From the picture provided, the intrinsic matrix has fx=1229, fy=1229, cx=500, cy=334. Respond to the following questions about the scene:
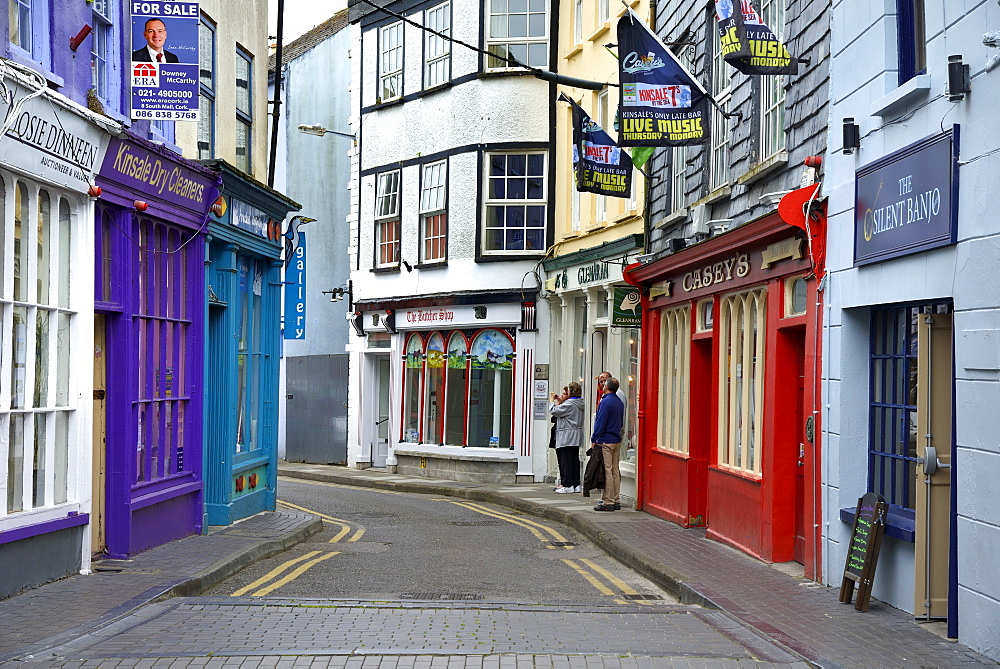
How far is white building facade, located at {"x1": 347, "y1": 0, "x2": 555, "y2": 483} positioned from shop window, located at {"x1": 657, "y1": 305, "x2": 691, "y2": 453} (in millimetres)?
6764

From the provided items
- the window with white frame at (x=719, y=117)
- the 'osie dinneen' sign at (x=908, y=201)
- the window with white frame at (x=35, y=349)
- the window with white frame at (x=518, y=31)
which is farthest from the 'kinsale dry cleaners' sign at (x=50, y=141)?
the window with white frame at (x=518, y=31)

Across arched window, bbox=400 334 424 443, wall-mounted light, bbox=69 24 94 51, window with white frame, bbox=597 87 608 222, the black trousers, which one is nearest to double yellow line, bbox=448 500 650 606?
the black trousers

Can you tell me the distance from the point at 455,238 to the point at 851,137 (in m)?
15.0

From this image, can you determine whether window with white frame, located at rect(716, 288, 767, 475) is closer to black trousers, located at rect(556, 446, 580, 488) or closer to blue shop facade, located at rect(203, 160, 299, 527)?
blue shop facade, located at rect(203, 160, 299, 527)

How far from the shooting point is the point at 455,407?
25000 mm

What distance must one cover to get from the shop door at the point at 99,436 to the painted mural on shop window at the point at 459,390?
1277 cm

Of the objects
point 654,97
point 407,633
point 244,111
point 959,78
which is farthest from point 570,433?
point 959,78

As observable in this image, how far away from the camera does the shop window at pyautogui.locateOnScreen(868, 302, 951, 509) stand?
372 inches

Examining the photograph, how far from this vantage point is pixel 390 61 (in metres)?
26.7

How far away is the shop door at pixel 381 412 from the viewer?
27.5m

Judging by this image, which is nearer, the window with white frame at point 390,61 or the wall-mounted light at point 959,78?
the wall-mounted light at point 959,78

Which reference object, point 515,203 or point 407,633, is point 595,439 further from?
point 407,633

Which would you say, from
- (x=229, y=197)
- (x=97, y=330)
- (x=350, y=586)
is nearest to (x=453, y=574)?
(x=350, y=586)

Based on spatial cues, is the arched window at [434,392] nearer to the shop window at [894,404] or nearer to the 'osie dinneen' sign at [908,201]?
the shop window at [894,404]
